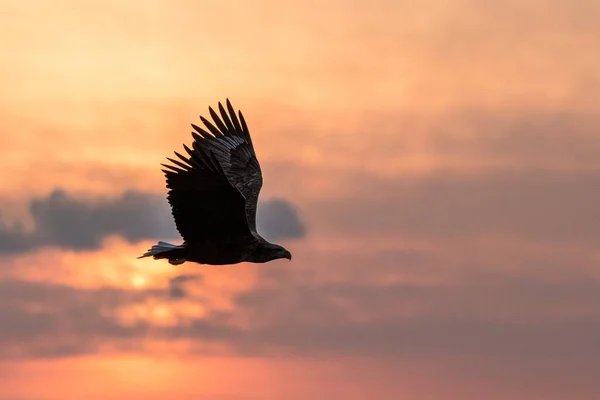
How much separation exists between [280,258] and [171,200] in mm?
3626

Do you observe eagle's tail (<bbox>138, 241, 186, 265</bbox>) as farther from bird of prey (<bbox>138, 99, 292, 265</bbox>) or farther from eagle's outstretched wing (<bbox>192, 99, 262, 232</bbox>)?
eagle's outstretched wing (<bbox>192, 99, 262, 232</bbox>)

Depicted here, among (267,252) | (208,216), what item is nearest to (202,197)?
(208,216)

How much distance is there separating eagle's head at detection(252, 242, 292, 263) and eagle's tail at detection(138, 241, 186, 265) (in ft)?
6.17

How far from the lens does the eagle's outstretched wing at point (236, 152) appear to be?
1273 inches

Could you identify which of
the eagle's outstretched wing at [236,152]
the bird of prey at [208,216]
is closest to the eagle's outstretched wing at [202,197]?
the bird of prey at [208,216]

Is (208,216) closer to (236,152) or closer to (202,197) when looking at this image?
(202,197)

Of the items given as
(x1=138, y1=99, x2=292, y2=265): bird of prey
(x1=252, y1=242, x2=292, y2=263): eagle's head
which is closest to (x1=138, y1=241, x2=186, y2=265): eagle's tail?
(x1=138, y1=99, x2=292, y2=265): bird of prey

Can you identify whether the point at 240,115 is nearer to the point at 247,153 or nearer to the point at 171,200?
the point at 247,153

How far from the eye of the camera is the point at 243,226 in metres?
29.0

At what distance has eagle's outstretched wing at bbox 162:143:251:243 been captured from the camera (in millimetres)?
27812

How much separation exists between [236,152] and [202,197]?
5.27 meters

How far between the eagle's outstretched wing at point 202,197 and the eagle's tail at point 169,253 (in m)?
0.46

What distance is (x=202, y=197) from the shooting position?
92.0 feet

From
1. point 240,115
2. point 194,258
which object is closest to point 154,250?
point 194,258
